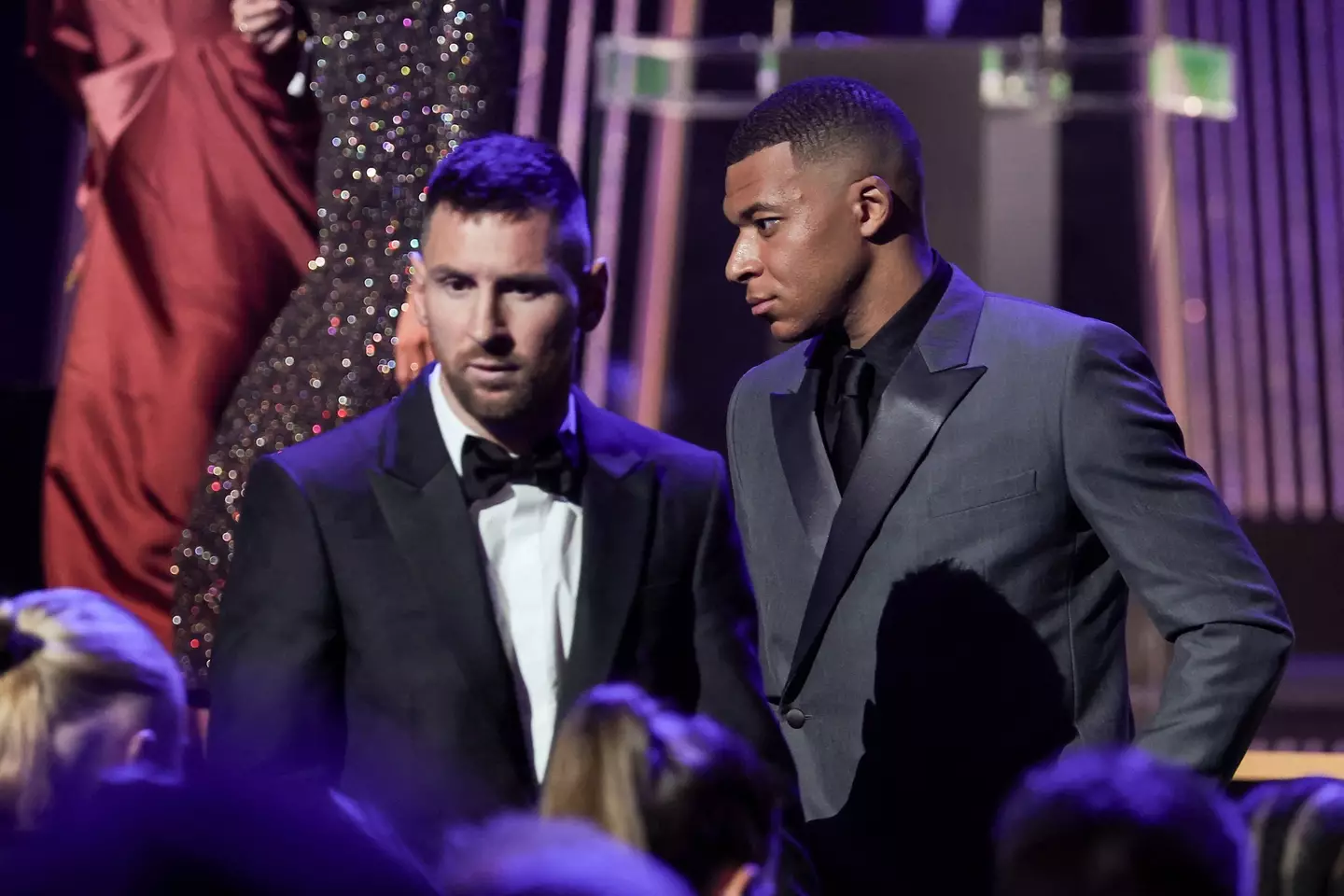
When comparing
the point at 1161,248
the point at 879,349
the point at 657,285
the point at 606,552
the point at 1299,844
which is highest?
the point at 1161,248

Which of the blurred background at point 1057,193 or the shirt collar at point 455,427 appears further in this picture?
the blurred background at point 1057,193

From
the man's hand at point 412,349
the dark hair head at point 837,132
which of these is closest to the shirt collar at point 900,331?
the dark hair head at point 837,132

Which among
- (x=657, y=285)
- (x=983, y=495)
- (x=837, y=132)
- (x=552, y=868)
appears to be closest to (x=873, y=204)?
(x=837, y=132)

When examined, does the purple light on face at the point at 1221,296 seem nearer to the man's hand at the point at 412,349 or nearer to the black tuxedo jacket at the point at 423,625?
the man's hand at the point at 412,349

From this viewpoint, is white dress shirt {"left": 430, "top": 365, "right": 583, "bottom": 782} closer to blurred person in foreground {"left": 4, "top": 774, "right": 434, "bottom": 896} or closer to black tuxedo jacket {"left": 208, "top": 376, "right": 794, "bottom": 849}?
black tuxedo jacket {"left": 208, "top": 376, "right": 794, "bottom": 849}

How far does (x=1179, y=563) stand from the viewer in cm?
181

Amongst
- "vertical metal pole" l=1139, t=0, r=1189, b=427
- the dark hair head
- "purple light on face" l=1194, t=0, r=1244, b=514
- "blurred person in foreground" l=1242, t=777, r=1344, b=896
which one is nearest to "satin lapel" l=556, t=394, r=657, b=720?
the dark hair head

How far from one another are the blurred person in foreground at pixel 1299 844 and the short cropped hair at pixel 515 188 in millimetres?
886

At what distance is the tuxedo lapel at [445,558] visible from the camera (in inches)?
66.4

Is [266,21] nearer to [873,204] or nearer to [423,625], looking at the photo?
[873,204]

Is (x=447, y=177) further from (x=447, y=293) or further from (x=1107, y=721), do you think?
(x=1107, y=721)

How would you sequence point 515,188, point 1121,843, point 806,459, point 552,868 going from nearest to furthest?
point 552,868
point 1121,843
point 515,188
point 806,459

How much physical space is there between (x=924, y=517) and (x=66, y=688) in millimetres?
928

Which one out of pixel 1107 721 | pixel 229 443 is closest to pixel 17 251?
pixel 229 443
